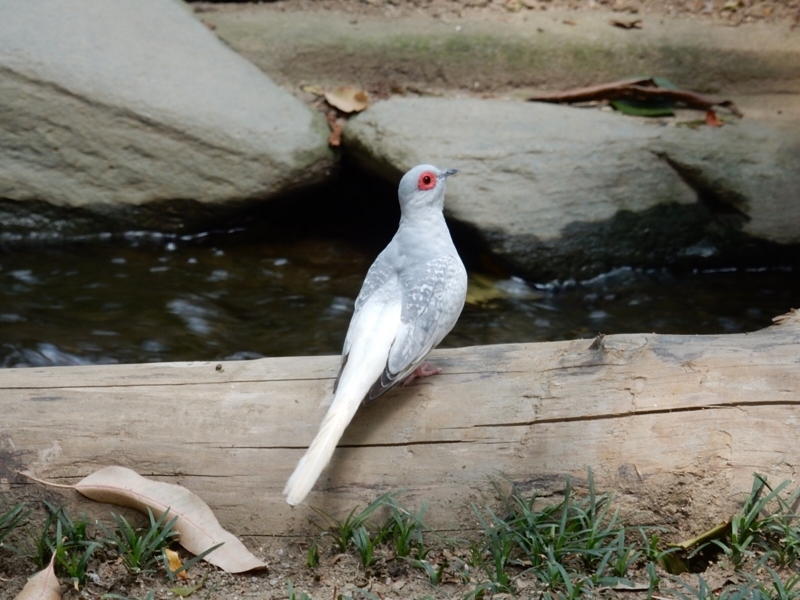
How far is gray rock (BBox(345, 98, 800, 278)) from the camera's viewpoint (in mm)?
5312

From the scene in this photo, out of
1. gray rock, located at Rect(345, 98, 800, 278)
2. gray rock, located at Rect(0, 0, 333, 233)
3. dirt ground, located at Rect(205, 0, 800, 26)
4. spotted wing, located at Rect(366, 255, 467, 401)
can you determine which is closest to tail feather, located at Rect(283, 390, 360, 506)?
spotted wing, located at Rect(366, 255, 467, 401)

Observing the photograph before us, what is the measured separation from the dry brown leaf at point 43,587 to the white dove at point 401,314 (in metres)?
0.77

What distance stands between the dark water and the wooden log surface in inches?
73.6

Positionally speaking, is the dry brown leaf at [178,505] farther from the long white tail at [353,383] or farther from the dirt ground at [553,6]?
the dirt ground at [553,6]

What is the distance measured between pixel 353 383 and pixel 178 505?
0.68 meters

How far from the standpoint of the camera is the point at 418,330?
8.77 feet

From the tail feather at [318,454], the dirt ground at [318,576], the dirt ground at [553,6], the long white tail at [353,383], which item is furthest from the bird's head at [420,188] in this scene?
the dirt ground at [553,6]

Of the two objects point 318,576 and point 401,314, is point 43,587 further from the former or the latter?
point 401,314

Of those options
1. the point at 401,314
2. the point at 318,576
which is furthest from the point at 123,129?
the point at 318,576

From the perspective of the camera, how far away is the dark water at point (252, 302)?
4.75 m

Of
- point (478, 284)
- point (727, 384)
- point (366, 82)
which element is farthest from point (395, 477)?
point (366, 82)

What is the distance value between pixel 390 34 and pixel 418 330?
4338mm

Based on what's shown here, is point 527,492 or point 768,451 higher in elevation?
point 768,451

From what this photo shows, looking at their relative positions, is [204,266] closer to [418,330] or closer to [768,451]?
[418,330]
